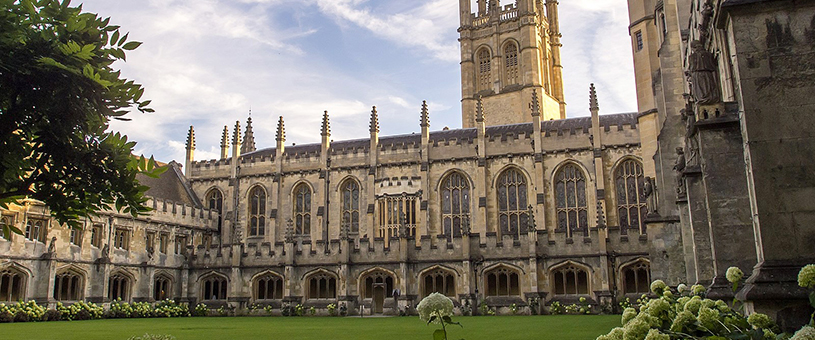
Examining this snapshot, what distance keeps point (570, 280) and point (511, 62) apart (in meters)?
23.0

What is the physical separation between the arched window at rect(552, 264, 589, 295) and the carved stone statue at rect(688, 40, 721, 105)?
17.9 meters

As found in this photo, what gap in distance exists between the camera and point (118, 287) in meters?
29.2

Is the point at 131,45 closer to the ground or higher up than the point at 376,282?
higher up

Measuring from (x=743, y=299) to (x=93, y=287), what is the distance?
27.3 meters

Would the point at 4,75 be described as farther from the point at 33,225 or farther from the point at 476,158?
the point at 476,158

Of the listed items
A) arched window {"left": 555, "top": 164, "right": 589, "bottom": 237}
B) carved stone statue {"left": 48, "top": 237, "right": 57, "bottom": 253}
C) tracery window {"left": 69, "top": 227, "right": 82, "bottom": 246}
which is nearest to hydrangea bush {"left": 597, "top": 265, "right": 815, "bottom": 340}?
carved stone statue {"left": 48, "top": 237, "right": 57, "bottom": 253}

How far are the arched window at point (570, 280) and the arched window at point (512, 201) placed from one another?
5.88 meters

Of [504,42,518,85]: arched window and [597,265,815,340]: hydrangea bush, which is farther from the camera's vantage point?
[504,42,518,85]: arched window

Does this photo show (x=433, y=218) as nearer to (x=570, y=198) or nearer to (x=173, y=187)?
(x=570, y=198)

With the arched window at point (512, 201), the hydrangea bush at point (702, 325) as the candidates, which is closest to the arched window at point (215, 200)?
the arched window at point (512, 201)

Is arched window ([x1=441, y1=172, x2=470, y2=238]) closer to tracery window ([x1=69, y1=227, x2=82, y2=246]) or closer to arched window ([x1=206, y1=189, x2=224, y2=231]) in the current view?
arched window ([x1=206, y1=189, x2=224, y2=231])

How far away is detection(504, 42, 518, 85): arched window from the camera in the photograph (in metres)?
46.0

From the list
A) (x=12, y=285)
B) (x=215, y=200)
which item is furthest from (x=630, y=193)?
(x=12, y=285)

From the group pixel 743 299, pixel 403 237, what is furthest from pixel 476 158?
pixel 743 299
